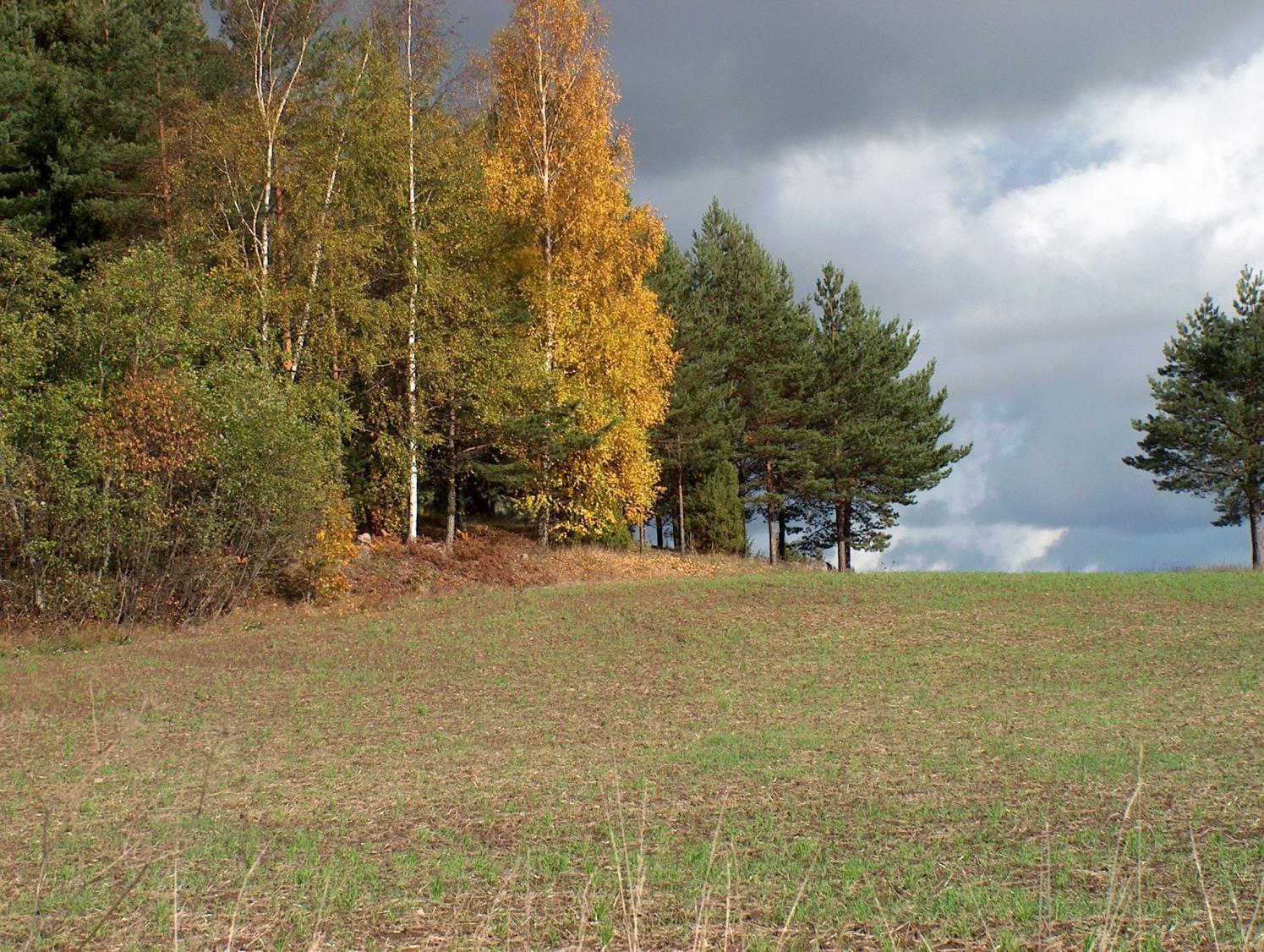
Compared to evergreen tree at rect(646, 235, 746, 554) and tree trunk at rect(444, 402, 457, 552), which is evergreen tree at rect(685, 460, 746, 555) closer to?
evergreen tree at rect(646, 235, 746, 554)

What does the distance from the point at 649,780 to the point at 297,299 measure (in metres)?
14.7

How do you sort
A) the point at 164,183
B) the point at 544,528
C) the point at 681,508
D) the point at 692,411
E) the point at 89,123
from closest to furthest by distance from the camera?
the point at 164,183 < the point at 544,528 < the point at 89,123 < the point at 692,411 < the point at 681,508

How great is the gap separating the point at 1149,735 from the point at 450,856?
6864 millimetres

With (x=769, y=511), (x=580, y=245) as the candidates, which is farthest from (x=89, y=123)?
(x=769, y=511)

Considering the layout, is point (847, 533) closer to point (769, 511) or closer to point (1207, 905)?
point (769, 511)

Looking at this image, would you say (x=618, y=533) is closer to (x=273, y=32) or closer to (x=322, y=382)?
(x=322, y=382)

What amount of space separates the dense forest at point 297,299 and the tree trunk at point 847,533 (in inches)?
342

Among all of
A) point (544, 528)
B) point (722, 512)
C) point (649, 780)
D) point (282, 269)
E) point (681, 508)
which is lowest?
point (649, 780)

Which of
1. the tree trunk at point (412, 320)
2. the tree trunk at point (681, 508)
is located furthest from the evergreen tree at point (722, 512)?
the tree trunk at point (412, 320)

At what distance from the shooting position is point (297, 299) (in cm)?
2042

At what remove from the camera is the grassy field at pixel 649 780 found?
5.54 m

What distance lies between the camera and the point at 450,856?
670 centimetres

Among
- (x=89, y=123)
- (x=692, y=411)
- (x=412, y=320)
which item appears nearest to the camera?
(x=412, y=320)

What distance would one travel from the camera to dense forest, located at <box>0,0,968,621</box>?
53.9ft
